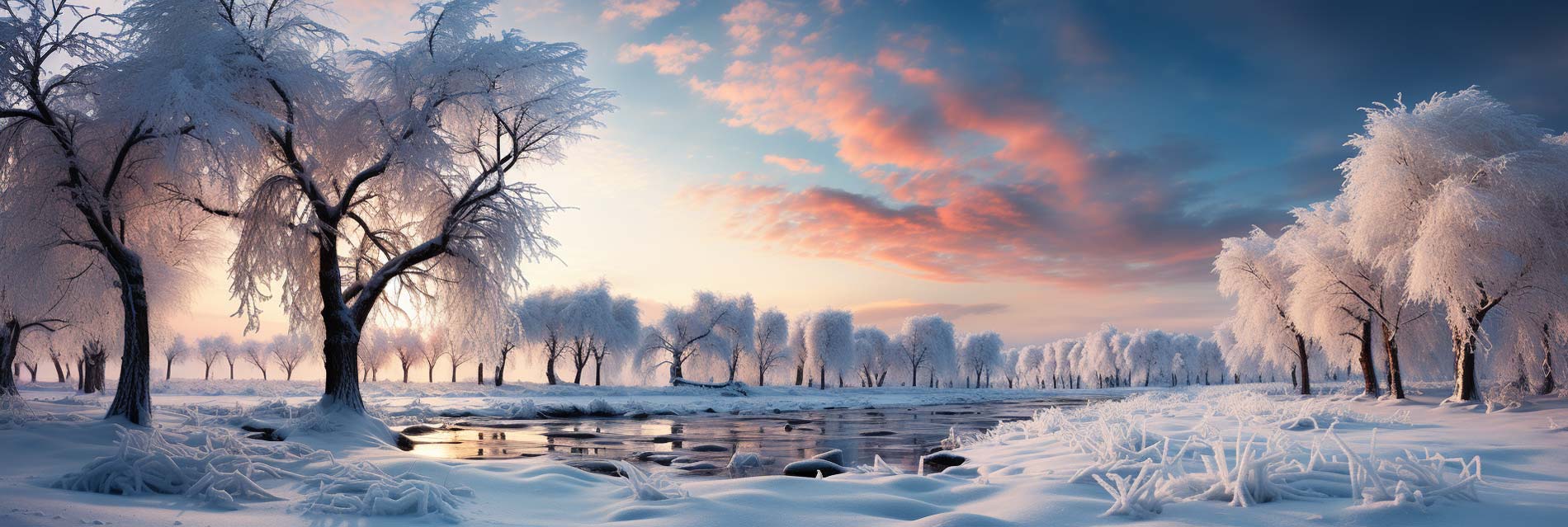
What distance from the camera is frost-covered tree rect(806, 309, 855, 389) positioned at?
216 ft

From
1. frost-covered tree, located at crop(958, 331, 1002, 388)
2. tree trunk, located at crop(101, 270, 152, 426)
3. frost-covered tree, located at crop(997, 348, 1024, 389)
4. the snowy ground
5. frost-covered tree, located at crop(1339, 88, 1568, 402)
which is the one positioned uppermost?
frost-covered tree, located at crop(1339, 88, 1568, 402)

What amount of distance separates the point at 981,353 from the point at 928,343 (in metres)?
19.8

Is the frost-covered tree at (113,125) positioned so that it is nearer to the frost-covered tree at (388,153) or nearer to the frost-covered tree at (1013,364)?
the frost-covered tree at (388,153)

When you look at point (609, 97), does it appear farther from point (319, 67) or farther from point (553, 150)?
point (319, 67)

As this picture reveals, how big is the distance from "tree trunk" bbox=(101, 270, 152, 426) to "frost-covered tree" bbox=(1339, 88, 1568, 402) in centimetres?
2539

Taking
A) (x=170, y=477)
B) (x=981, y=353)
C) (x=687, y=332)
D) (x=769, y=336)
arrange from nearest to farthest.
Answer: (x=170, y=477) < (x=687, y=332) < (x=769, y=336) < (x=981, y=353)

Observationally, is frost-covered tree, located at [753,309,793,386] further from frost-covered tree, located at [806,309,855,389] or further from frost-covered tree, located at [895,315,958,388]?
frost-covered tree, located at [895,315,958,388]

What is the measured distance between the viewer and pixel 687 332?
54.7m

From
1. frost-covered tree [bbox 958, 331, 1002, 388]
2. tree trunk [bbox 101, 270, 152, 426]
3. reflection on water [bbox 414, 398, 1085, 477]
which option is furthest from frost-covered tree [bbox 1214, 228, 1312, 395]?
frost-covered tree [bbox 958, 331, 1002, 388]

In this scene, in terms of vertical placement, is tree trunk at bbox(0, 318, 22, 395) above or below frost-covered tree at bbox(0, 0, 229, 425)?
below

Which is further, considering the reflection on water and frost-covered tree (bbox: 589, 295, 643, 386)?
frost-covered tree (bbox: 589, 295, 643, 386)

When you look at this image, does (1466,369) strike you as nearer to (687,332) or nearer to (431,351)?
(687,332)

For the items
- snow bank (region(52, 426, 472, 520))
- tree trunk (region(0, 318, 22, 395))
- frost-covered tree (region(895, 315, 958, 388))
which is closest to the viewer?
snow bank (region(52, 426, 472, 520))

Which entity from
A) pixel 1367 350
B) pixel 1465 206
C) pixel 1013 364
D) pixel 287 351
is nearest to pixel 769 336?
pixel 1367 350
